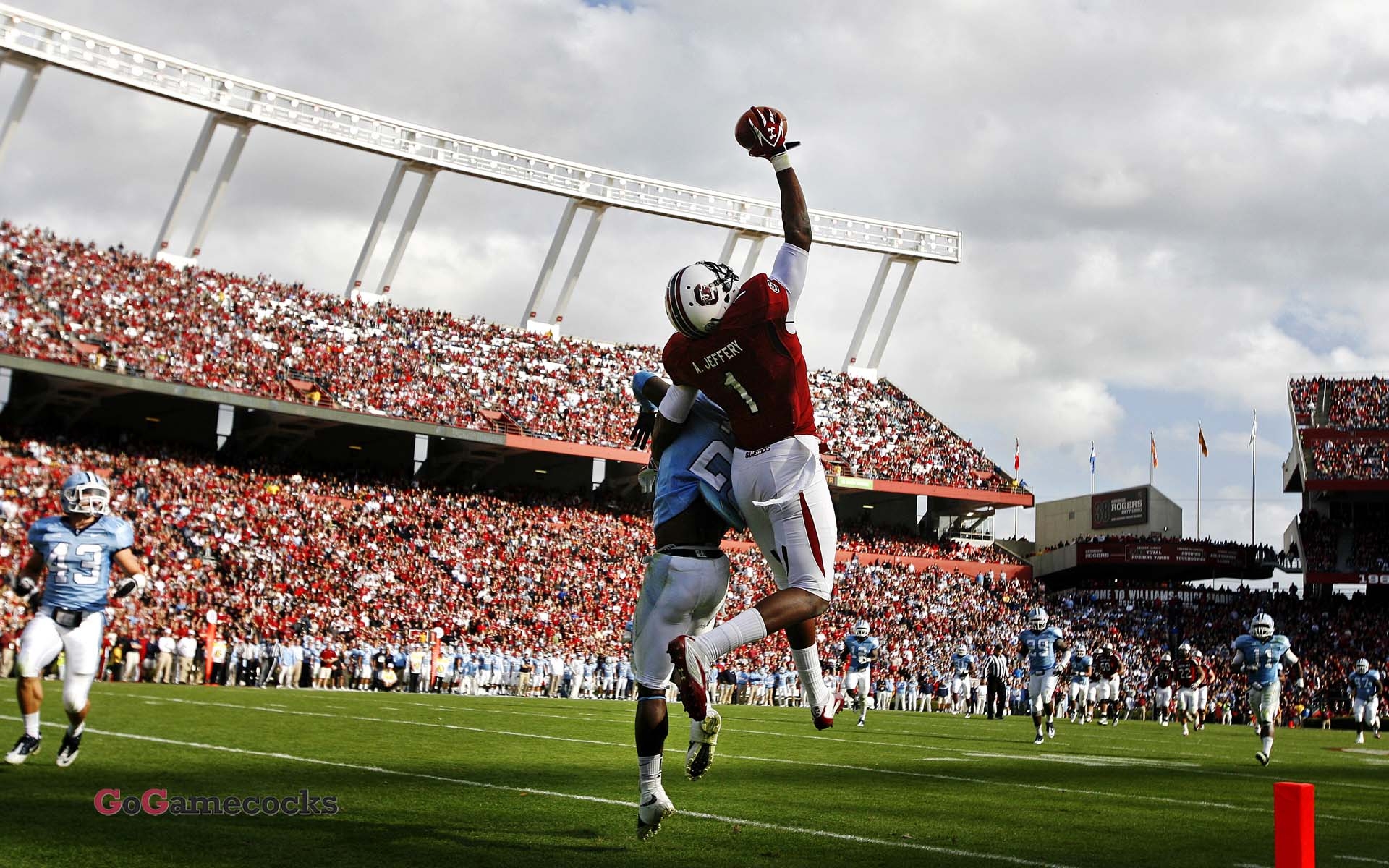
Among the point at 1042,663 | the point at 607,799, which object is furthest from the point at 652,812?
the point at 1042,663

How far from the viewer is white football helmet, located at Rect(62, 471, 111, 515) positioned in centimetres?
912

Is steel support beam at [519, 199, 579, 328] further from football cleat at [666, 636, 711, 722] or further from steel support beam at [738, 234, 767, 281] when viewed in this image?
football cleat at [666, 636, 711, 722]

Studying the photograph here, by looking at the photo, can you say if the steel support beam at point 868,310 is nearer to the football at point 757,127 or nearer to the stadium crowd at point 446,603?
the stadium crowd at point 446,603

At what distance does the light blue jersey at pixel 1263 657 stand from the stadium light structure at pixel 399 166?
701 inches

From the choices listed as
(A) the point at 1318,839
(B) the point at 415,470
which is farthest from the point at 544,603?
(A) the point at 1318,839

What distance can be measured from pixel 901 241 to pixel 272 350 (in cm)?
2434

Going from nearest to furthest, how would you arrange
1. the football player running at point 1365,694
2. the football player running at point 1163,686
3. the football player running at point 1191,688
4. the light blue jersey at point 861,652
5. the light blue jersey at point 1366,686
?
1. the light blue jersey at point 861,652
2. the football player running at point 1191,688
3. the football player running at point 1365,694
4. the light blue jersey at point 1366,686
5. the football player running at point 1163,686

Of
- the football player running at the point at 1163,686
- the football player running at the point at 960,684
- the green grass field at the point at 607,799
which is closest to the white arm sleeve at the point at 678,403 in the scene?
the green grass field at the point at 607,799

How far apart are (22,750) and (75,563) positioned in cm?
130

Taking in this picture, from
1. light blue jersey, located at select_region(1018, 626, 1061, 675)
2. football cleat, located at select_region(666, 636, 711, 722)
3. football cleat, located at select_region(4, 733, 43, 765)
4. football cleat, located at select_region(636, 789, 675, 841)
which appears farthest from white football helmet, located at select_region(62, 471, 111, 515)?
light blue jersey, located at select_region(1018, 626, 1061, 675)

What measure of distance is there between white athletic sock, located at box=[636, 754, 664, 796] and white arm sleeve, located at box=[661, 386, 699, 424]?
168 cm

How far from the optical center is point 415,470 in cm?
4216

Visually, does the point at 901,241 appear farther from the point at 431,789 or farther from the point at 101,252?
the point at 431,789

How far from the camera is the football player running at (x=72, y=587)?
8.84m
